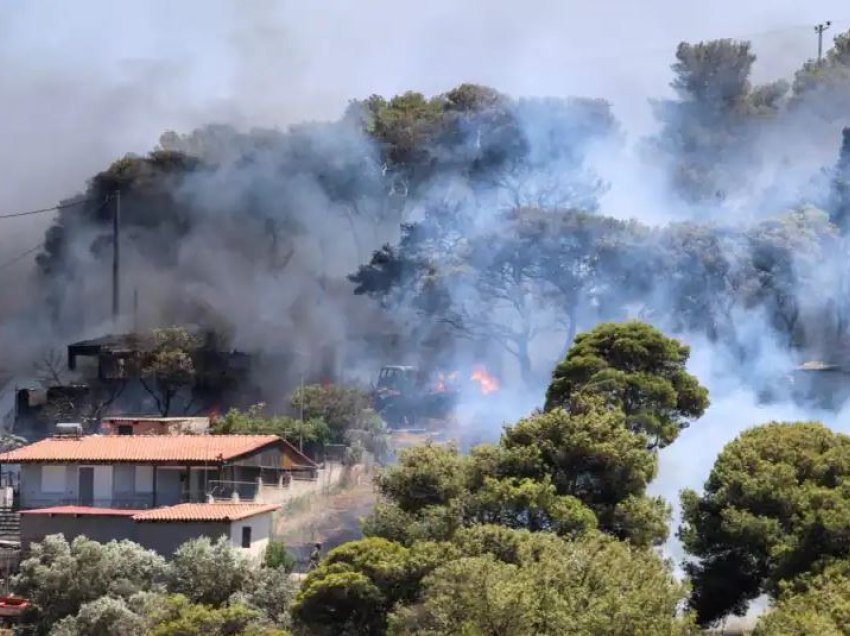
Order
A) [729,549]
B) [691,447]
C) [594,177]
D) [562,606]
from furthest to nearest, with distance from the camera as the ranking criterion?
[594,177]
[691,447]
[729,549]
[562,606]

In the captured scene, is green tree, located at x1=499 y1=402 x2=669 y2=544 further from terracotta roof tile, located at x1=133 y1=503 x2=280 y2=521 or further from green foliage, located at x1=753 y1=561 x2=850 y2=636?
terracotta roof tile, located at x1=133 y1=503 x2=280 y2=521

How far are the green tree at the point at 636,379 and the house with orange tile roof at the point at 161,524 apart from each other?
675 centimetres

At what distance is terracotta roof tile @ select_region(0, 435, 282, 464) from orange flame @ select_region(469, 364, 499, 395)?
13.9m

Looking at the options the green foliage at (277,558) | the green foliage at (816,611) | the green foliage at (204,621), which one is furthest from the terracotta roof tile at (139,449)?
the green foliage at (816,611)

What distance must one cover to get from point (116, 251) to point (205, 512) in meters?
31.1

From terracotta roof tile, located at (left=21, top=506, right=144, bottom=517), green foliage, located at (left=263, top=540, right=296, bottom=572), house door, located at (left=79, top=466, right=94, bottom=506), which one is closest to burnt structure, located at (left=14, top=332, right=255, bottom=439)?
house door, located at (left=79, top=466, right=94, bottom=506)

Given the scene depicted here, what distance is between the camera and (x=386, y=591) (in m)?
27.6

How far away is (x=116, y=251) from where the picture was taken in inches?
2499

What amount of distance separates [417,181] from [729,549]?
109 feet

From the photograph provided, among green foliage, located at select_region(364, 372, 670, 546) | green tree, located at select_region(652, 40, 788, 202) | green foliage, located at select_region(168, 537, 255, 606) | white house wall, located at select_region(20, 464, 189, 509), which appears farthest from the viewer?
green tree, located at select_region(652, 40, 788, 202)

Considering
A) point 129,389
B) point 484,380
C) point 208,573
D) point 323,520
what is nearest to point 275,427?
point 323,520

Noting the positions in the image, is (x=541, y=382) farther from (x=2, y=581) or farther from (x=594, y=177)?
(x=2, y=581)

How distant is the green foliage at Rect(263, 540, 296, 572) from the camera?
33.5m

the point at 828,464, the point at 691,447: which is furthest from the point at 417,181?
the point at 828,464
